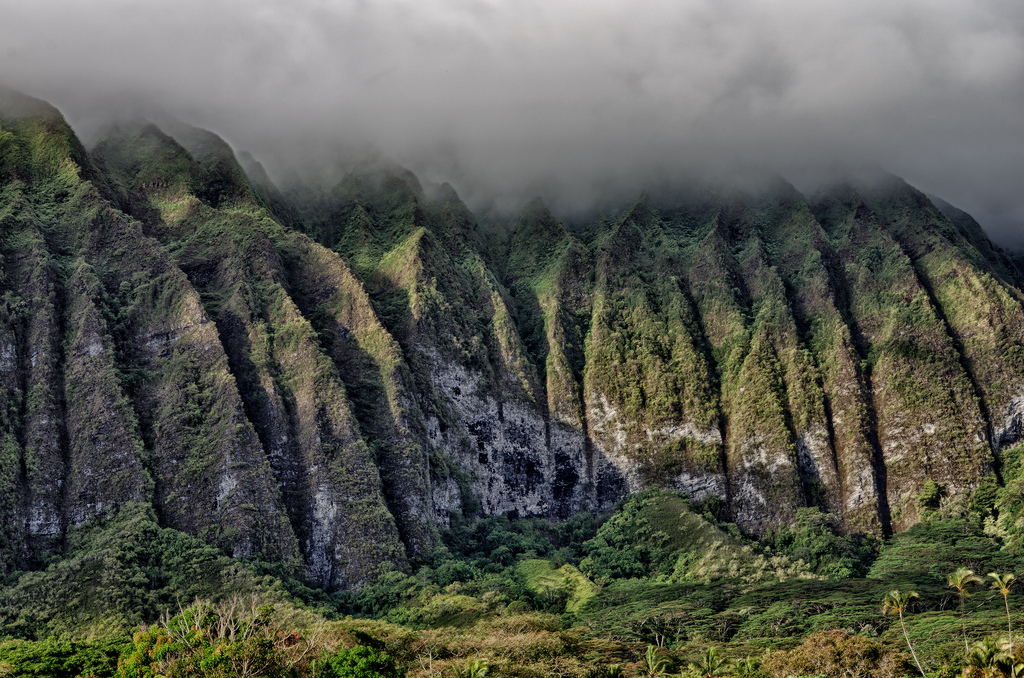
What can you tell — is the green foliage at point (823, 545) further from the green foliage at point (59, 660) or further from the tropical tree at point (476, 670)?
the green foliage at point (59, 660)

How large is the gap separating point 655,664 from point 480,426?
159 feet

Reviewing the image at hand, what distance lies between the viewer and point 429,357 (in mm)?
97938

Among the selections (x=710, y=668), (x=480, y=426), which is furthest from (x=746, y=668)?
(x=480, y=426)

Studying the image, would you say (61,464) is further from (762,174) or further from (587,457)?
(762,174)

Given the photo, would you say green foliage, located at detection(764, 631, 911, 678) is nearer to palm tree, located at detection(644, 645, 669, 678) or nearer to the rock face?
palm tree, located at detection(644, 645, 669, 678)

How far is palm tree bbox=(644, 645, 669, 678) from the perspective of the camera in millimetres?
50125

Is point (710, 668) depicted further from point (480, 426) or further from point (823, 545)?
point (480, 426)

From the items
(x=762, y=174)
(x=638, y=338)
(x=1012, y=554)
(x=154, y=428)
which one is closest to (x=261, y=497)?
(x=154, y=428)

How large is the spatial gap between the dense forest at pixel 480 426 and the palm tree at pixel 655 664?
0.85ft

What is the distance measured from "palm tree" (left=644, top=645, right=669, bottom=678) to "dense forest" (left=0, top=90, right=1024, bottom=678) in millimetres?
258

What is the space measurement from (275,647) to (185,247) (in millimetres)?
61460

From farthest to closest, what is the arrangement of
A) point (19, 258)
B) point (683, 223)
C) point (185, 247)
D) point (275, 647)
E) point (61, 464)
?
point (683, 223) → point (185, 247) → point (19, 258) → point (61, 464) → point (275, 647)

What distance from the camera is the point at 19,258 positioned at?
85000 millimetres

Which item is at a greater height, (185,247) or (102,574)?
(185,247)
